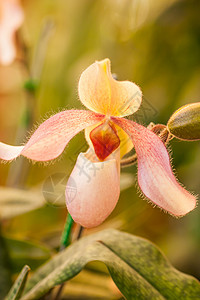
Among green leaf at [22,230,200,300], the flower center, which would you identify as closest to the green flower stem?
green leaf at [22,230,200,300]

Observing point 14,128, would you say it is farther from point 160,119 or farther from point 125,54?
point 160,119

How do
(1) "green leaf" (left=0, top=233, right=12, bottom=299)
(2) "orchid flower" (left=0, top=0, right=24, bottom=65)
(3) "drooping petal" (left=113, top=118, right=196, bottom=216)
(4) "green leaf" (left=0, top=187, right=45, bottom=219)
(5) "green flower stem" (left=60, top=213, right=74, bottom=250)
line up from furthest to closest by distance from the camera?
(2) "orchid flower" (left=0, top=0, right=24, bottom=65)
(4) "green leaf" (left=0, top=187, right=45, bottom=219)
(1) "green leaf" (left=0, top=233, right=12, bottom=299)
(5) "green flower stem" (left=60, top=213, right=74, bottom=250)
(3) "drooping petal" (left=113, top=118, right=196, bottom=216)

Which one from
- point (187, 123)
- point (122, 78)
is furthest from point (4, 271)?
point (122, 78)

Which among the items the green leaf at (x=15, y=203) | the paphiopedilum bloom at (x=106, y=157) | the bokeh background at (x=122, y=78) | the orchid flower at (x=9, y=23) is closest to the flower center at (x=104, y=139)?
the paphiopedilum bloom at (x=106, y=157)

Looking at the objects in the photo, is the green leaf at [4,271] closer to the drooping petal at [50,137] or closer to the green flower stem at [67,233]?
the green flower stem at [67,233]

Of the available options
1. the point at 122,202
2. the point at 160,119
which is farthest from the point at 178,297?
the point at 160,119

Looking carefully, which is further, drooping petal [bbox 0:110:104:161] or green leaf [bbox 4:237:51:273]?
green leaf [bbox 4:237:51:273]

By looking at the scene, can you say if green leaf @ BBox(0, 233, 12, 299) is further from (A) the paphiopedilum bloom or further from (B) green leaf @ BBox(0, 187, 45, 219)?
(A) the paphiopedilum bloom
